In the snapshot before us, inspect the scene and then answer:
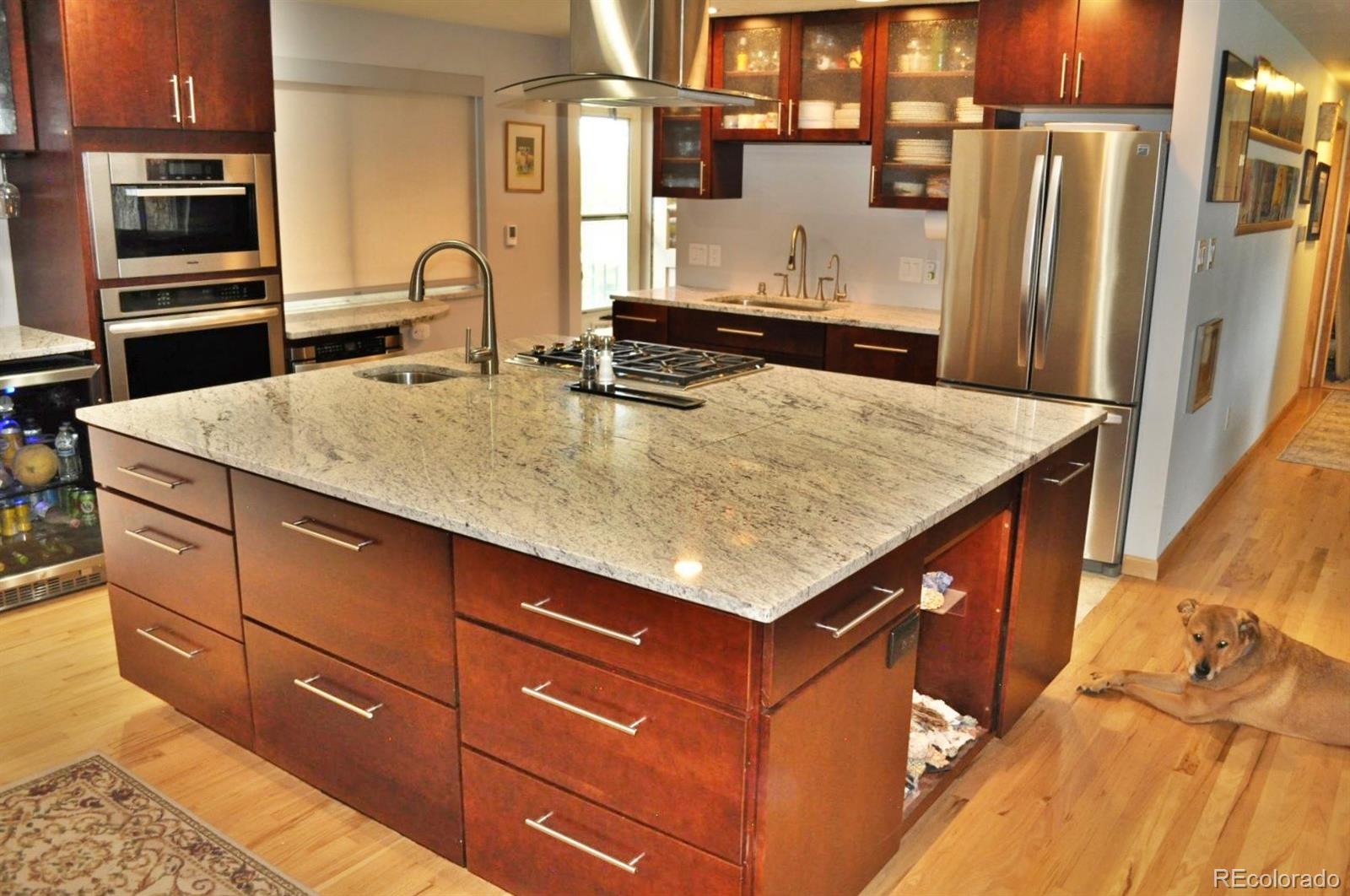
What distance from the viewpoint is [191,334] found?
4.17 metres

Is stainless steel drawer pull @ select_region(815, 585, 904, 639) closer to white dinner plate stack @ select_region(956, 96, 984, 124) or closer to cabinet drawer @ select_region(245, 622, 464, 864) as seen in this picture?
cabinet drawer @ select_region(245, 622, 464, 864)

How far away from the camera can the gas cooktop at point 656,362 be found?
3166 mm

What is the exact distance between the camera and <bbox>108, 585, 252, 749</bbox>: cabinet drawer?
2.70 m

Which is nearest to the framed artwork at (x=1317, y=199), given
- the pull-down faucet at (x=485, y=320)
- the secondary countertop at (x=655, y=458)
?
the secondary countertop at (x=655, y=458)

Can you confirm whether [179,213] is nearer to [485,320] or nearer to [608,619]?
[485,320]

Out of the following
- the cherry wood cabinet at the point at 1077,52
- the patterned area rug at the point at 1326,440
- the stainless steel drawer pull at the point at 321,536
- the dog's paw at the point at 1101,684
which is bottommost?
the dog's paw at the point at 1101,684

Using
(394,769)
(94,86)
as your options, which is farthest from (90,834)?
(94,86)

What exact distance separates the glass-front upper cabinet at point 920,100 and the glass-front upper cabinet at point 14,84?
11.2 feet

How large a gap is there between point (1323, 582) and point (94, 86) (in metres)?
4.83

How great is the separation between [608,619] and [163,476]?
1406 mm

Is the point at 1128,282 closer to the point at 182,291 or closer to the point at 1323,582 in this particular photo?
the point at 1323,582

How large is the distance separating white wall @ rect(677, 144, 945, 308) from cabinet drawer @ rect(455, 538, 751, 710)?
3816 mm

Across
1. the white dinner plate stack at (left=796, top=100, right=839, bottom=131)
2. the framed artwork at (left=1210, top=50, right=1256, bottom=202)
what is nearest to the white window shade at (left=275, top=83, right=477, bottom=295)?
the white dinner plate stack at (left=796, top=100, right=839, bottom=131)

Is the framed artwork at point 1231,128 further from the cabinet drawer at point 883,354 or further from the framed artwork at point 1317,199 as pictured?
the framed artwork at point 1317,199
